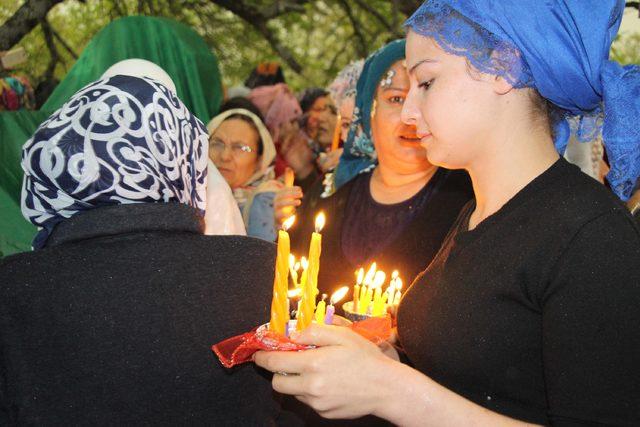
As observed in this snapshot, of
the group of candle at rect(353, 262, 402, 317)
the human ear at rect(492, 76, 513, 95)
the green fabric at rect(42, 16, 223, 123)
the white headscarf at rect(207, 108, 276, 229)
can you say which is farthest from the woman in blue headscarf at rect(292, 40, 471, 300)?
the green fabric at rect(42, 16, 223, 123)

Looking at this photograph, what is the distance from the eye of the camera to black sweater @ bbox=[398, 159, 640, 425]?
3.47ft

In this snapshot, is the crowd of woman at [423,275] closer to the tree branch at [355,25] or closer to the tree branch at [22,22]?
the tree branch at [22,22]

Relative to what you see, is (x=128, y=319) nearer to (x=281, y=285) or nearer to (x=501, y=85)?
(x=281, y=285)

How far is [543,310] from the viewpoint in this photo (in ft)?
3.80

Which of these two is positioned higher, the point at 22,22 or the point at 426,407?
the point at 22,22

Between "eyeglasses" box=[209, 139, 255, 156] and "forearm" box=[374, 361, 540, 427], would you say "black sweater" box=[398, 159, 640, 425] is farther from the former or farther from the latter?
"eyeglasses" box=[209, 139, 255, 156]

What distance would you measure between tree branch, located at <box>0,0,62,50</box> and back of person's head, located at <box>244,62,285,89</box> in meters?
2.55

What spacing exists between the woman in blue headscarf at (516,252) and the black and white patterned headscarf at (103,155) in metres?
0.56

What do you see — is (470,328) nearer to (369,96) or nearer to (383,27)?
(369,96)

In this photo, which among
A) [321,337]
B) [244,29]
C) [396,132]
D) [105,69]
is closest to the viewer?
[321,337]

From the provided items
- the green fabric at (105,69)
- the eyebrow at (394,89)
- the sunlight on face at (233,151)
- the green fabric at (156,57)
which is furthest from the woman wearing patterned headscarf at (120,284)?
the sunlight on face at (233,151)

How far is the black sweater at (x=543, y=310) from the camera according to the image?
3.47ft

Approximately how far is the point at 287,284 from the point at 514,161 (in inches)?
25.9

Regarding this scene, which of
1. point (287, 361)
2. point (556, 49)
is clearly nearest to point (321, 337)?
point (287, 361)
